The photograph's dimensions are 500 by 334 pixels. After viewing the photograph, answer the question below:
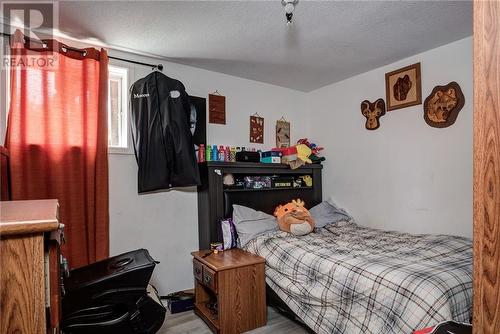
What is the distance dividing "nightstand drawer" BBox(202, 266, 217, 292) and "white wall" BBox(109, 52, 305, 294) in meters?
0.56

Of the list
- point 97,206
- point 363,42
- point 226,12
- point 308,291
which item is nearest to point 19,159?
point 97,206

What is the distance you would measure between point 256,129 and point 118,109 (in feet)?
4.86

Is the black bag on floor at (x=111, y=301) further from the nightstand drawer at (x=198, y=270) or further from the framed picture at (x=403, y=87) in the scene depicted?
the framed picture at (x=403, y=87)

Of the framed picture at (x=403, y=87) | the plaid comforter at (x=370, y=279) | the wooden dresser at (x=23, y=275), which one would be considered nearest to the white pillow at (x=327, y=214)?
the plaid comforter at (x=370, y=279)

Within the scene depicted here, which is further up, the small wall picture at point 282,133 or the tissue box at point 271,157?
the small wall picture at point 282,133

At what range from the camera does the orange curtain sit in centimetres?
195

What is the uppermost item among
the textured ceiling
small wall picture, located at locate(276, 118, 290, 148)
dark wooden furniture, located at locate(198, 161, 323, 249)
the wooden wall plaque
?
the textured ceiling

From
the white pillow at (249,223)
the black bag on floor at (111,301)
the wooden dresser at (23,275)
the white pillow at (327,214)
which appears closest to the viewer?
the wooden dresser at (23,275)

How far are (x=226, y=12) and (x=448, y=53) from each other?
1945 mm

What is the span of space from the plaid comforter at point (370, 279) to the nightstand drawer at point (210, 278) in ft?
1.48

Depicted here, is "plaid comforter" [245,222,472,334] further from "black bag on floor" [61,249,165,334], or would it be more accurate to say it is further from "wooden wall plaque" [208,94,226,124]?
"wooden wall plaque" [208,94,226,124]


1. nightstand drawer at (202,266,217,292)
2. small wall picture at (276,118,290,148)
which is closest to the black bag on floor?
nightstand drawer at (202,266,217,292)

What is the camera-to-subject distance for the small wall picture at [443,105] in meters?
2.36

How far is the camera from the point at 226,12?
1.91 meters
